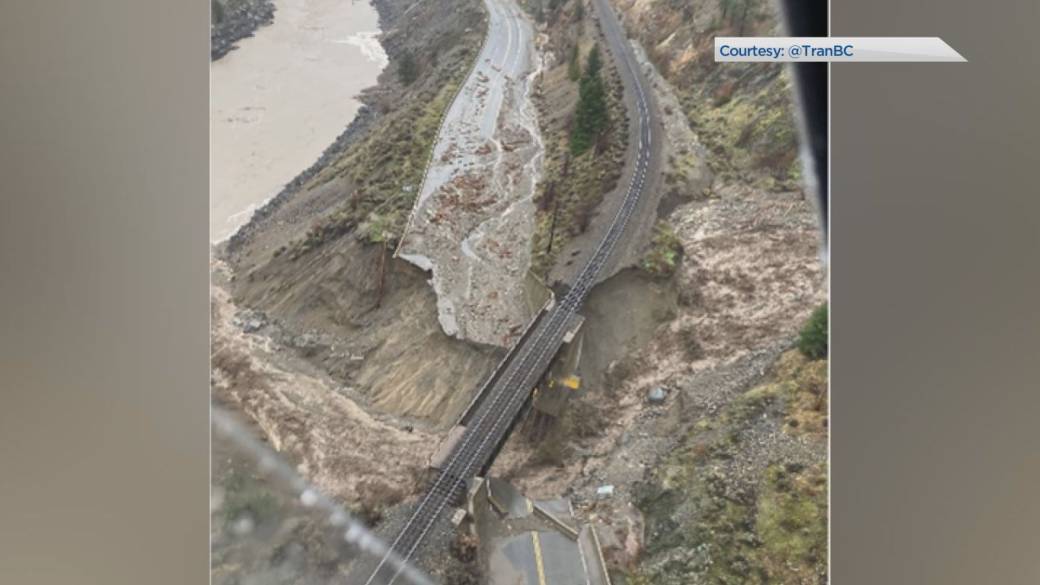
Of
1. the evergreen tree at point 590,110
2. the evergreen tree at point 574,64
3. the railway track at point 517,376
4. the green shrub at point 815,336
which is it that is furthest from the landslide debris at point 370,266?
the green shrub at point 815,336

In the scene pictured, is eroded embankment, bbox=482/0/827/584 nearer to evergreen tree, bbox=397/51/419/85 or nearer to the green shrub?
the green shrub

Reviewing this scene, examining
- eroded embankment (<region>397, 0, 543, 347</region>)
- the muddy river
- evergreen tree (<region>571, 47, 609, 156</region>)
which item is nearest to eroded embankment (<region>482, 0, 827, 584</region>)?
evergreen tree (<region>571, 47, 609, 156</region>)

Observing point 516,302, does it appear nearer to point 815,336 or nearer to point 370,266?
point 370,266

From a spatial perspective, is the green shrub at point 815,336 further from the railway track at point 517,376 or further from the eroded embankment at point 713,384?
the railway track at point 517,376

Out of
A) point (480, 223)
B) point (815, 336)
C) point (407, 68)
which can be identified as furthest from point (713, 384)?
point (407, 68)
